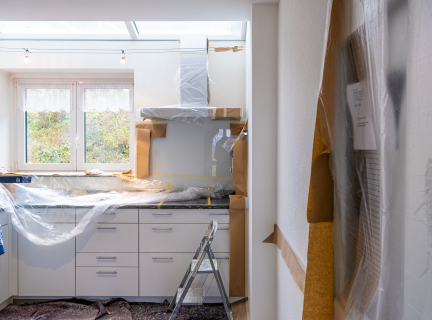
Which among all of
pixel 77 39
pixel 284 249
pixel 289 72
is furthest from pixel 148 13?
pixel 284 249

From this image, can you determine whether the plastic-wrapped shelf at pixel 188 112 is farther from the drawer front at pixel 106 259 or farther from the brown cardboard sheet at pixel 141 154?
the drawer front at pixel 106 259

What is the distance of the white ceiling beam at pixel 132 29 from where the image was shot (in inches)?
106

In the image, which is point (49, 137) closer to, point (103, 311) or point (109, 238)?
point (109, 238)

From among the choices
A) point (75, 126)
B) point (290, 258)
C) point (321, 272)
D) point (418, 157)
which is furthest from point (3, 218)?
point (418, 157)

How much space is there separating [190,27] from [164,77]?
1.74ft

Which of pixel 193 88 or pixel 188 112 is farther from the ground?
pixel 193 88

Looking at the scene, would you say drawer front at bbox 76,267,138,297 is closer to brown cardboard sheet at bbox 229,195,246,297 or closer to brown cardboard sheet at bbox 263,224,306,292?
brown cardboard sheet at bbox 229,195,246,297

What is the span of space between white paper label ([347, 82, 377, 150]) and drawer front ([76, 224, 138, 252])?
6.77ft

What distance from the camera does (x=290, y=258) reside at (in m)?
1.40

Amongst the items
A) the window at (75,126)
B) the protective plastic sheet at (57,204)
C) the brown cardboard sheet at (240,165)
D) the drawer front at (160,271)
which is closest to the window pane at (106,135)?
the window at (75,126)

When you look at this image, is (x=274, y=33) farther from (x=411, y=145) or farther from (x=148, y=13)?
(x=411, y=145)

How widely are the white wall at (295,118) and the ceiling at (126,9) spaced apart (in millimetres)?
380

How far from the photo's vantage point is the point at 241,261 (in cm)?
237

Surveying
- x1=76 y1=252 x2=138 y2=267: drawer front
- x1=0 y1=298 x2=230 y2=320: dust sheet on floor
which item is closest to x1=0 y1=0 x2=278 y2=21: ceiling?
x1=76 y1=252 x2=138 y2=267: drawer front
